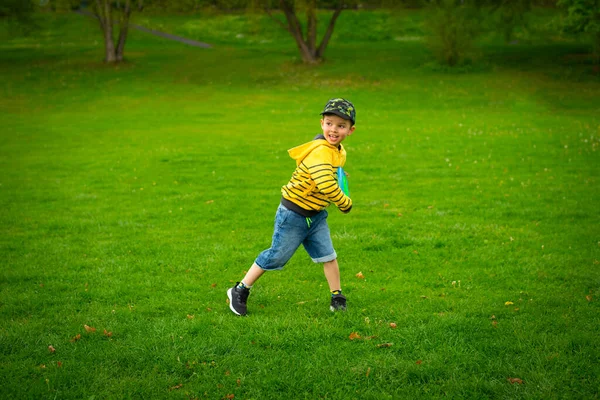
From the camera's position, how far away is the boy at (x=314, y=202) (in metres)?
5.41

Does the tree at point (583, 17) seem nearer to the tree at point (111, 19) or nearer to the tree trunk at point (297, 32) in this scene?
the tree trunk at point (297, 32)

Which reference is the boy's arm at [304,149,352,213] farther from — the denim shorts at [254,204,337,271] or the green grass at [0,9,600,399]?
the green grass at [0,9,600,399]

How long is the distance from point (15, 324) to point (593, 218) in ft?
27.7

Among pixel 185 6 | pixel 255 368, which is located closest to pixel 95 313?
pixel 255 368

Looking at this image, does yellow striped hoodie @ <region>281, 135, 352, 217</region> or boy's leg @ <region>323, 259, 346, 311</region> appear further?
boy's leg @ <region>323, 259, 346, 311</region>

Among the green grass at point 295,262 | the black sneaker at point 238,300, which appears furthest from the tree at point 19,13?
the black sneaker at point 238,300

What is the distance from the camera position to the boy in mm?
5410

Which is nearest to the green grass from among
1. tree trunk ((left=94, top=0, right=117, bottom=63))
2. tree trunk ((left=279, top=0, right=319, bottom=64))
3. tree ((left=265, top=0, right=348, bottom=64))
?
tree ((left=265, top=0, right=348, bottom=64))

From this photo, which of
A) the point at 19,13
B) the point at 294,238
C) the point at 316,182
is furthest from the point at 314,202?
the point at 19,13

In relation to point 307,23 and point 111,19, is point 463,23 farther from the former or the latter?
point 111,19

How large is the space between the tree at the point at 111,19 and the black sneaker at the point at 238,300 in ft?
109

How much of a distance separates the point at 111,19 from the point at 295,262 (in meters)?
33.3

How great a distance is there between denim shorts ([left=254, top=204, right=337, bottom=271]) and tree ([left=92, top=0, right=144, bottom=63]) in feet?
109

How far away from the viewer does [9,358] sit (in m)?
4.97
